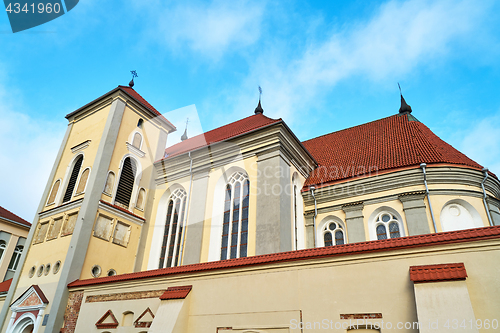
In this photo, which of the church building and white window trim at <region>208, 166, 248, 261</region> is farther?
white window trim at <region>208, 166, 248, 261</region>

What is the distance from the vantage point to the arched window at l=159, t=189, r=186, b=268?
14384 millimetres

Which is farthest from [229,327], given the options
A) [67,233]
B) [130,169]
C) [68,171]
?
[68,171]

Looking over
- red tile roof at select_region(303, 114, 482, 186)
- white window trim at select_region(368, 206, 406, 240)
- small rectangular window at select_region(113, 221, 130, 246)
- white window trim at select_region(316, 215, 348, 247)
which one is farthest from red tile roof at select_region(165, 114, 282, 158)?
white window trim at select_region(368, 206, 406, 240)

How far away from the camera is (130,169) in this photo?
→ 15836 mm

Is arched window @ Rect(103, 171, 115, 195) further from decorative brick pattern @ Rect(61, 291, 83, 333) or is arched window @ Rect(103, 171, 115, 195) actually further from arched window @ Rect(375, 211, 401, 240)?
arched window @ Rect(375, 211, 401, 240)

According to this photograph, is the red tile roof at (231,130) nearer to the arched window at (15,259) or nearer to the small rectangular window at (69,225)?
the small rectangular window at (69,225)

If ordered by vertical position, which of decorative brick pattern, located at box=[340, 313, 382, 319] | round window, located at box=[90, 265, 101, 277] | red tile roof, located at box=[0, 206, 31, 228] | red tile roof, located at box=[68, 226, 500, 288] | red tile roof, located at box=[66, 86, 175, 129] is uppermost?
red tile roof, located at box=[66, 86, 175, 129]

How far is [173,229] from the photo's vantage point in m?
15.1

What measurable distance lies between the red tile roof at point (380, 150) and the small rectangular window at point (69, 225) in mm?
9453

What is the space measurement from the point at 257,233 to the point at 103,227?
6344mm

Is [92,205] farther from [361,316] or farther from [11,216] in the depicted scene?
[11,216]

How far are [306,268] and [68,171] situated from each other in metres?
12.7

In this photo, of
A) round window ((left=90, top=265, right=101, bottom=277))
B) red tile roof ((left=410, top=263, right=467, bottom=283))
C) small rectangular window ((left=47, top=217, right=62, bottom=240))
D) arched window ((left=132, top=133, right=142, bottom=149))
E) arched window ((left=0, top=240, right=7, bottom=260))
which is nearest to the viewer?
red tile roof ((left=410, top=263, right=467, bottom=283))

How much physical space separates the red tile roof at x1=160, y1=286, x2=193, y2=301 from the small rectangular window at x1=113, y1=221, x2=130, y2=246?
20.5 ft
